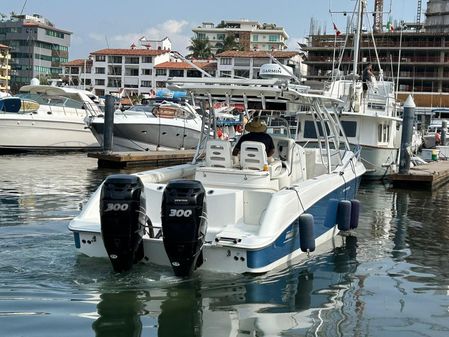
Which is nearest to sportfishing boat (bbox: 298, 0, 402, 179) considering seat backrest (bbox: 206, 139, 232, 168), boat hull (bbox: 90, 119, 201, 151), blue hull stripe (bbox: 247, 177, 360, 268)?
blue hull stripe (bbox: 247, 177, 360, 268)

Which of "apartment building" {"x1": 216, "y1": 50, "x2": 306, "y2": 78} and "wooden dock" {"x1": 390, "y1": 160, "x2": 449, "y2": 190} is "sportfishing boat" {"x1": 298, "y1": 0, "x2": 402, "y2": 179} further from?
"apartment building" {"x1": 216, "y1": 50, "x2": 306, "y2": 78}

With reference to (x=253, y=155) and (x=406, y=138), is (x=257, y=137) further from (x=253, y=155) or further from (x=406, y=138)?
(x=406, y=138)

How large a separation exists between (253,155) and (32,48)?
352 ft

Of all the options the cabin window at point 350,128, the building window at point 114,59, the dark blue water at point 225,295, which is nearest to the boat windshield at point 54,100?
the cabin window at point 350,128

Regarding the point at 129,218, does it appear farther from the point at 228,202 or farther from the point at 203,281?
the point at 228,202

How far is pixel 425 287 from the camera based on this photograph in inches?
310

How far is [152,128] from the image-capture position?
2761 cm

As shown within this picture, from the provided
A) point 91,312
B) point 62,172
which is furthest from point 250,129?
point 62,172

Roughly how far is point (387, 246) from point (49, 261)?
5360mm

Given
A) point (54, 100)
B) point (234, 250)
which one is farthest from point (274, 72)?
point (54, 100)

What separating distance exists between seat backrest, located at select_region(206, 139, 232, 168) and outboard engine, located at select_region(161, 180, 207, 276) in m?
2.00

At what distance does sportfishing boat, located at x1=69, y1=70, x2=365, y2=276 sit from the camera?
22.6 feet

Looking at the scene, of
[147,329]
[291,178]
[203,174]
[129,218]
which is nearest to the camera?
[147,329]

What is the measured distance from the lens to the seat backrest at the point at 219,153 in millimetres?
8898
